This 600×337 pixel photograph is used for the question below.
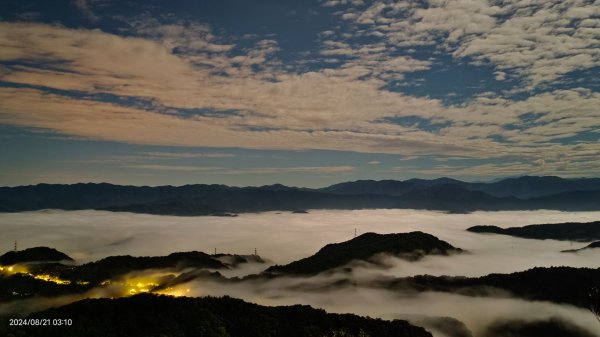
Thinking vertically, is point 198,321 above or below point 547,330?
above

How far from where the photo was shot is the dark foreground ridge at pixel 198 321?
135750 mm

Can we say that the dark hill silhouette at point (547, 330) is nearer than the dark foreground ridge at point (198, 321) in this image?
No

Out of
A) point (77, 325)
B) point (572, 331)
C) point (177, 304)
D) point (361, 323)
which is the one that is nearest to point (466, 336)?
point (572, 331)

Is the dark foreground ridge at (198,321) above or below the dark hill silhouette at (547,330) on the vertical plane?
above

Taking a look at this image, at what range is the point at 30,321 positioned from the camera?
13125 cm

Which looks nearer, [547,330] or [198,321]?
[198,321]

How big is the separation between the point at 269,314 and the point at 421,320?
7734 centimetres

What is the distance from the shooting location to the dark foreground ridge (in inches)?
5344

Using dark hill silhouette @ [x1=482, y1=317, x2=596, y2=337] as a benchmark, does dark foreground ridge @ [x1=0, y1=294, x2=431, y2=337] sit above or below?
above

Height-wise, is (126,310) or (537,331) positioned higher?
(126,310)

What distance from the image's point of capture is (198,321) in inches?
5832

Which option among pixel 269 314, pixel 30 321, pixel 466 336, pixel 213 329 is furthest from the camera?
pixel 466 336

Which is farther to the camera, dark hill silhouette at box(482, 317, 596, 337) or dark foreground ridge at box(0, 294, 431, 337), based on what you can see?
dark hill silhouette at box(482, 317, 596, 337)

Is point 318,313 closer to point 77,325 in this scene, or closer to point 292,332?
point 292,332
